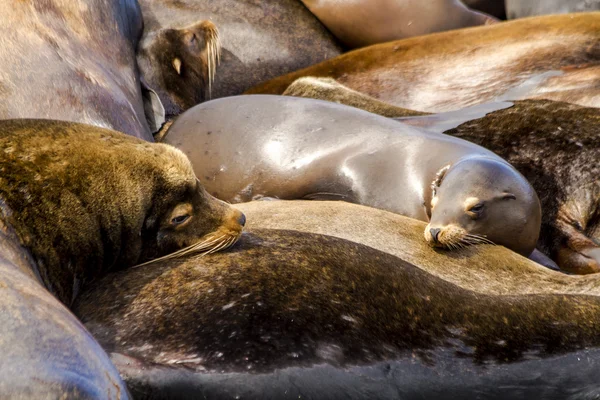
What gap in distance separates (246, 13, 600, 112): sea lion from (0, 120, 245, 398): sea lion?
3345 millimetres

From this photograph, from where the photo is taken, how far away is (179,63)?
6.88 meters

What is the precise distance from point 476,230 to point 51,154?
2541mm

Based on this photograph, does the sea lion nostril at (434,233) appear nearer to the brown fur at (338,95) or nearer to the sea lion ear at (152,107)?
the brown fur at (338,95)

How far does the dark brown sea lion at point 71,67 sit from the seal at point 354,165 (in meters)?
0.48

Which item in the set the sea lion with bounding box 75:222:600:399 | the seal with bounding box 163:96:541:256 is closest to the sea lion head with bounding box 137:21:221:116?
the seal with bounding box 163:96:541:256

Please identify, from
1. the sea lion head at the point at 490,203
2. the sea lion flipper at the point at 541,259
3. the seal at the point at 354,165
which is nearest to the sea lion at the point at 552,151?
the sea lion flipper at the point at 541,259

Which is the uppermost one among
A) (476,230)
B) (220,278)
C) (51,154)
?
(51,154)

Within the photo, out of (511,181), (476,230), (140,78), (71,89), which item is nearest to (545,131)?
(511,181)

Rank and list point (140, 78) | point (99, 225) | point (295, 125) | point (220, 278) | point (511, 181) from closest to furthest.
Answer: point (220, 278)
point (99, 225)
point (511, 181)
point (295, 125)
point (140, 78)

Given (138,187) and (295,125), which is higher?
(138,187)

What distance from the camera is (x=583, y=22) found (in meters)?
7.07

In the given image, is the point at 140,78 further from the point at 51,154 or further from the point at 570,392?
the point at 570,392

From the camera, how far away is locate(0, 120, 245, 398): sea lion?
2365mm

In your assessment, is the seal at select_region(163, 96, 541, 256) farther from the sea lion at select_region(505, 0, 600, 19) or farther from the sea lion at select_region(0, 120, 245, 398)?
the sea lion at select_region(505, 0, 600, 19)
